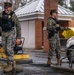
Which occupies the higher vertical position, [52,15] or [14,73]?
[52,15]

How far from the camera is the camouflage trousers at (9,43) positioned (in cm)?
914

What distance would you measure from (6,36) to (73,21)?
21.9 meters

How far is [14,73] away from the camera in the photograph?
9.21m

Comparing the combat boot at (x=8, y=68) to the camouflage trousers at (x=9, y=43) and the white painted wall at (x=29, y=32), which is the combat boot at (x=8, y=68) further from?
the white painted wall at (x=29, y=32)

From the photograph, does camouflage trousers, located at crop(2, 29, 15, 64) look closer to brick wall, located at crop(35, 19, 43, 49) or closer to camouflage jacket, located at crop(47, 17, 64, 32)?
camouflage jacket, located at crop(47, 17, 64, 32)

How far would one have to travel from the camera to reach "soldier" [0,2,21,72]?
916 centimetres

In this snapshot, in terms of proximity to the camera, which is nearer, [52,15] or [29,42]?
[52,15]

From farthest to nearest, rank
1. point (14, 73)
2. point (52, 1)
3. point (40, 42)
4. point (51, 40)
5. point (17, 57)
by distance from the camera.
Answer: point (40, 42), point (52, 1), point (17, 57), point (51, 40), point (14, 73)

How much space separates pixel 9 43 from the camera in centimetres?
916

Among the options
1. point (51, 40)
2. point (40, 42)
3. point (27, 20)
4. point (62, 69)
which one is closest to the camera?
point (62, 69)

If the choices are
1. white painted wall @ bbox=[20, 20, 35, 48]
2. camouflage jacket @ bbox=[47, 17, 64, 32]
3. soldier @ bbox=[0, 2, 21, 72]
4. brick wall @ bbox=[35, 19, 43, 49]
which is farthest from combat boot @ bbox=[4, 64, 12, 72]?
white painted wall @ bbox=[20, 20, 35, 48]

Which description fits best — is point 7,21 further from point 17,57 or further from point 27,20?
point 27,20

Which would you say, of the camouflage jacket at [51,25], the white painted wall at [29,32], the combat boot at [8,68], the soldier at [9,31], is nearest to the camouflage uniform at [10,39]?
the soldier at [9,31]

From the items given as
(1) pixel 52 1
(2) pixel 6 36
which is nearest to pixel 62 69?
(2) pixel 6 36
